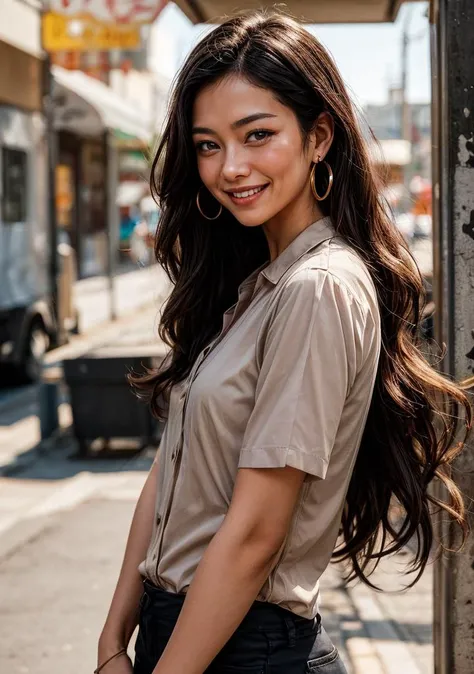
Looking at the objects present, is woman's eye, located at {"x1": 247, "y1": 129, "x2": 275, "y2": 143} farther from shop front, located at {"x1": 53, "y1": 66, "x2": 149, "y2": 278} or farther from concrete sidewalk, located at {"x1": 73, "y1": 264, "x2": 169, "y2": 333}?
shop front, located at {"x1": 53, "y1": 66, "x2": 149, "y2": 278}

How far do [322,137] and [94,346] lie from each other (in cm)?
1004

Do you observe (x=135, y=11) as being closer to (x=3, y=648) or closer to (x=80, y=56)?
(x=80, y=56)

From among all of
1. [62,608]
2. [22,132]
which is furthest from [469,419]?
[22,132]

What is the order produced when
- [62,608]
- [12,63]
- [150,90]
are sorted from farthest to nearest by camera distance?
[150,90] → [12,63] → [62,608]

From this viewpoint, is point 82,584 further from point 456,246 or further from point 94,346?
point 94,346

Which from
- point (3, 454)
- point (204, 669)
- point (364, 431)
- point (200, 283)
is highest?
point (200, 283)

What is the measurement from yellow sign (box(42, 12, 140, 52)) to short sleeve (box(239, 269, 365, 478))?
1253 cm

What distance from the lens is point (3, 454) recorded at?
30.4 ft

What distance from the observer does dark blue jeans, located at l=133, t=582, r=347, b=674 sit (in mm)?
1711

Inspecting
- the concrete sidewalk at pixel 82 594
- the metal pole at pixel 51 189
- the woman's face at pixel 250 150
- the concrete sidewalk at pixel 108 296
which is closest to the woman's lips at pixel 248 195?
the woman's face at pixel 250 150

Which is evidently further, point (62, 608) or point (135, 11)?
point (135, 11)

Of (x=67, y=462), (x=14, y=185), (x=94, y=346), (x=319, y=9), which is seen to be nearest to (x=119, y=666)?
(x=319, y=9)

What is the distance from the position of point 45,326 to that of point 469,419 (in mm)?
12988

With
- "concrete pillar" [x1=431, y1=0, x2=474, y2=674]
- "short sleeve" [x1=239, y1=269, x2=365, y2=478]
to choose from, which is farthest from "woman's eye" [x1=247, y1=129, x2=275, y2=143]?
"concrete pillar" [x1=431, y1=0, x2=474, y2=674]
